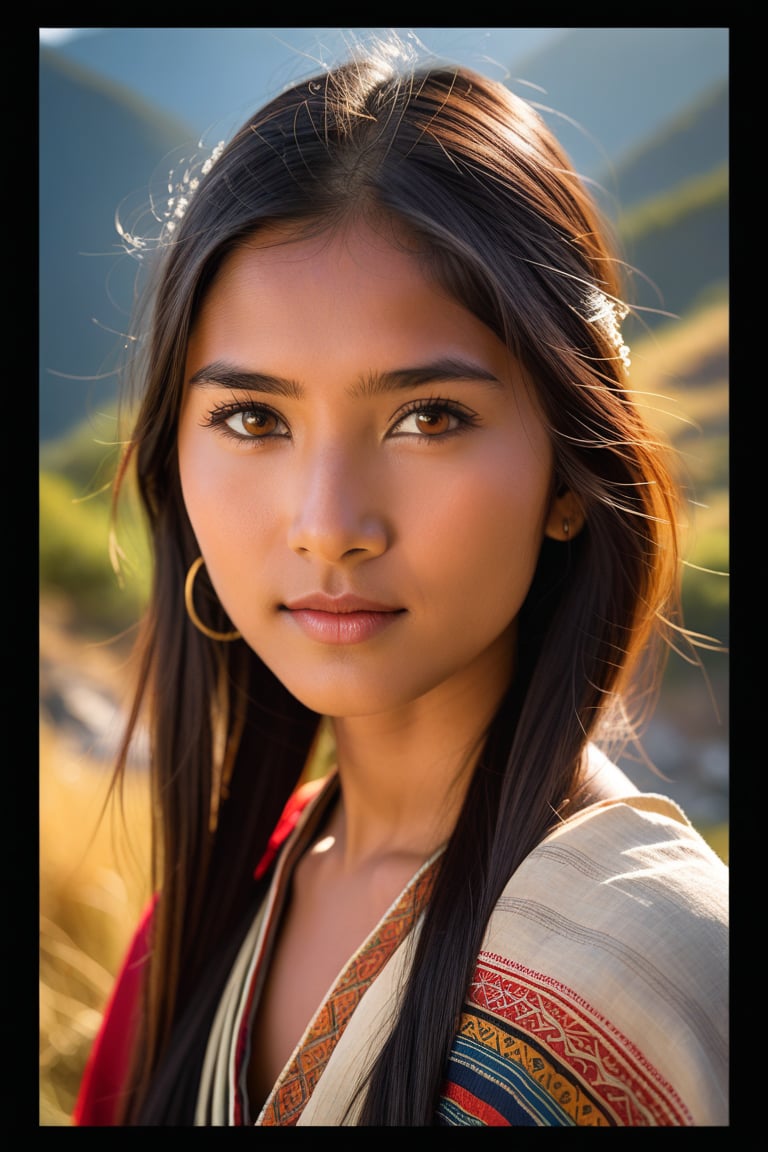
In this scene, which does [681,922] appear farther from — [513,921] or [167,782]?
[167,782]

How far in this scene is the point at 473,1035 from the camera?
0.99 metres

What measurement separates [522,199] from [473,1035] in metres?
0.84

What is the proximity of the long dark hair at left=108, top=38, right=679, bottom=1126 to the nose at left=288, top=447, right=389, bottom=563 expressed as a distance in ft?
0.68

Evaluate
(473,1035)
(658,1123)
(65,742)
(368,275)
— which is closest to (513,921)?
(473,1035)

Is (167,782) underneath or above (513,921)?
above

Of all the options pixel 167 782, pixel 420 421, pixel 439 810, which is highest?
pixel 420 421

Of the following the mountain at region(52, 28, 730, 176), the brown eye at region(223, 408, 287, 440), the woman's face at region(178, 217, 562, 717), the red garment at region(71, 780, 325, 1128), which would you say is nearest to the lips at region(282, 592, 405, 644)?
the woman's face at region(178, 217, 562, 717)

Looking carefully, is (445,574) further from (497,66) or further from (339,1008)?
(497,66)

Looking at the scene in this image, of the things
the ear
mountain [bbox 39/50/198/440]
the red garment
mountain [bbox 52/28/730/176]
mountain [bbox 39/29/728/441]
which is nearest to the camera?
the ear

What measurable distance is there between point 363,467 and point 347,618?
163mm

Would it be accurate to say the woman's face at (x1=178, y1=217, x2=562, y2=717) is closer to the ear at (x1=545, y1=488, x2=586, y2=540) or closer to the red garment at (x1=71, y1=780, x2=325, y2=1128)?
the ear at (x1=545, y1=488, x2=586, y2=540)

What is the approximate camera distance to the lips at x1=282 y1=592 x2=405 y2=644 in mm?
1064

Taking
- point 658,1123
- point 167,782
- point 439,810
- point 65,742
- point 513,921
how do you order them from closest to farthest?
point 658,1123, point 513,921, point 439,810, point 167,782, point 65,742

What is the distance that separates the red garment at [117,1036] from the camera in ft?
4.96
